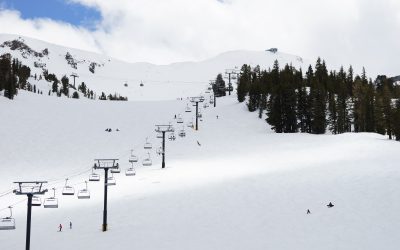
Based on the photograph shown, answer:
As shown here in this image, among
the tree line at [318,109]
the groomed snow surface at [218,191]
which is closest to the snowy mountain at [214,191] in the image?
the groomed snow surface at [218,191]

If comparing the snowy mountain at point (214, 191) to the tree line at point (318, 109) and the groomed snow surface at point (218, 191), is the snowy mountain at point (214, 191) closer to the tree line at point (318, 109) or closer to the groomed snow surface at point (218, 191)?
the groomed snow surface at point (218, 191)

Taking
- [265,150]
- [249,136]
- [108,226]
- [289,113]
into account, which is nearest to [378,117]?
[289,113]

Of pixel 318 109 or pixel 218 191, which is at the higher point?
pixel 318 109

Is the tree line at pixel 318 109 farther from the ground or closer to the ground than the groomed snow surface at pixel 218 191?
farther from the ground

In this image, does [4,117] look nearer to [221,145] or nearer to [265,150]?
[221,145]

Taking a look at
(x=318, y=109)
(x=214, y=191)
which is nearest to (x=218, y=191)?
(x=214, y=191)

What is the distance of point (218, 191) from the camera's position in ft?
130

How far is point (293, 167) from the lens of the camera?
4606cm

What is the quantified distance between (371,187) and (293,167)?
1202 cm

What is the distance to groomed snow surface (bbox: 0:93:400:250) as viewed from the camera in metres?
28.4

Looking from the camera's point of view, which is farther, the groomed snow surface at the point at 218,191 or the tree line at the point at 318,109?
the tree line at the point at 318,109

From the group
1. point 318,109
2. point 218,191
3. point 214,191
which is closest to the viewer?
point 218,191

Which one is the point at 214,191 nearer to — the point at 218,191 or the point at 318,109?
the point at 218,191

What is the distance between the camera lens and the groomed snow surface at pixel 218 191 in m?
28.4
